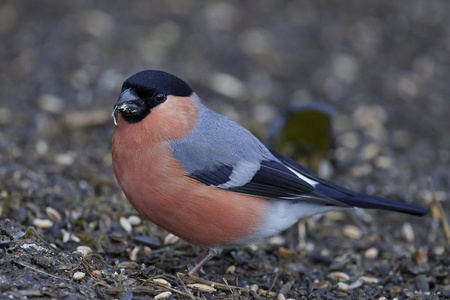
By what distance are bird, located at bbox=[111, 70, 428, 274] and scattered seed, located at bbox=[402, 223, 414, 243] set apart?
1.23 m

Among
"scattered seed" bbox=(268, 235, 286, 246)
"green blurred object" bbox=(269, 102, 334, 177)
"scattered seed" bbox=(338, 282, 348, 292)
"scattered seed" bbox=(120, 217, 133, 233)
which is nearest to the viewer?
"scattered seed" bbox=(338, 282, 348, 292)

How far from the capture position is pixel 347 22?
1021 centimetres

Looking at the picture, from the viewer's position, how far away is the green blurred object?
6840mm

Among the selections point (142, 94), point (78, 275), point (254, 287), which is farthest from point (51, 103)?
point (254, 287)

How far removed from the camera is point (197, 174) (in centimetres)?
A: 433

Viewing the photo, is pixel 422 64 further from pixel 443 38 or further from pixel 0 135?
pixel 0 135

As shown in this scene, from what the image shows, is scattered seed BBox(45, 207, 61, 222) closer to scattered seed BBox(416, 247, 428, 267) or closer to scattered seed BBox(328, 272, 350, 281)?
scattered seed BBox(328, 272, 350, 281)

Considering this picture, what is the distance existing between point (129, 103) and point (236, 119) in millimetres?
3446

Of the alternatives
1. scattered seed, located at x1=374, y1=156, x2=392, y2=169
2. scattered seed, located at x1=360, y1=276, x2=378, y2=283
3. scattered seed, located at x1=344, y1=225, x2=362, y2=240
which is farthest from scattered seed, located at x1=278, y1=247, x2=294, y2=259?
scattered seed, located at x1=374, y1=156, x2=392, y2=169

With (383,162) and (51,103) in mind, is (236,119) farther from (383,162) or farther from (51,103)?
(51,103)

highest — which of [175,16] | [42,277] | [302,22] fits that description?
[302,22]

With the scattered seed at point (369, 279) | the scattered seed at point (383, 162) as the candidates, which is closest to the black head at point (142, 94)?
the scattered seed at point (369, 279)

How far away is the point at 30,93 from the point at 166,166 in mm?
4152

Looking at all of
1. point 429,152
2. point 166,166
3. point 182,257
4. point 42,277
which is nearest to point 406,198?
point 429,152
